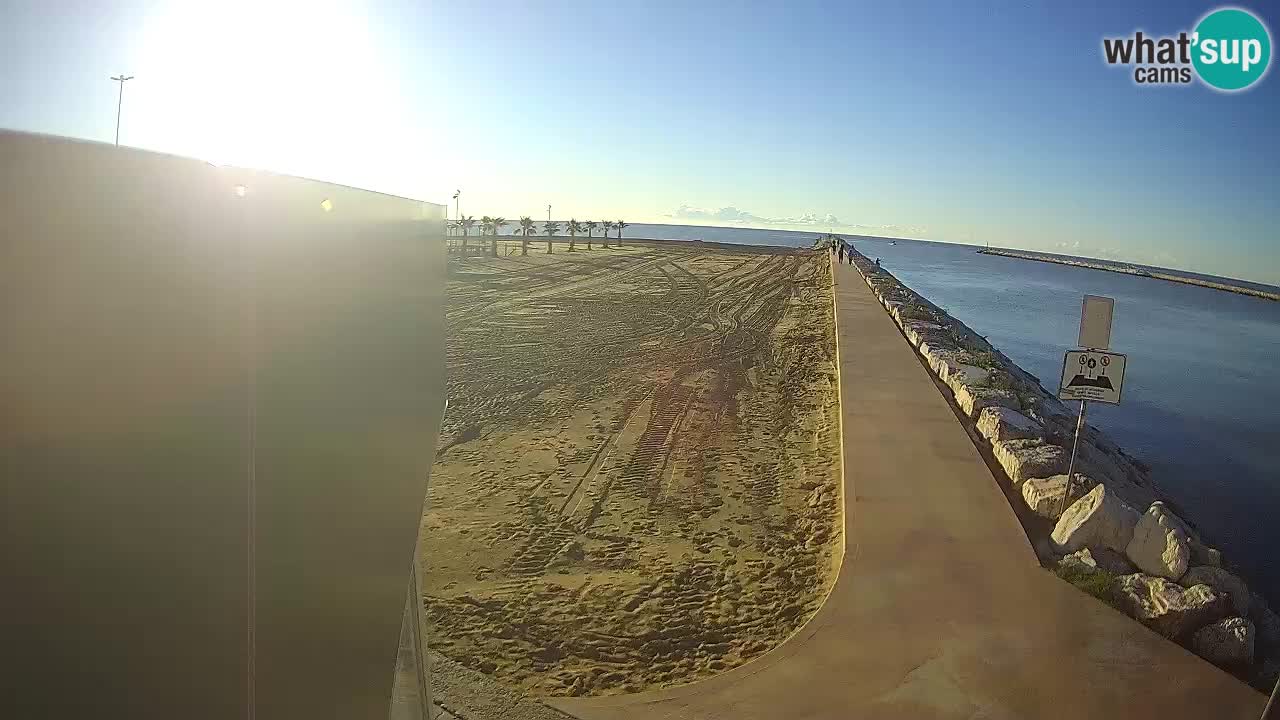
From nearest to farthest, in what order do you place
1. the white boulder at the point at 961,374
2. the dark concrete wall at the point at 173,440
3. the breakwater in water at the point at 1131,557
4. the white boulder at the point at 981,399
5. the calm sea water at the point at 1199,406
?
the dark concrete wall at the point at 173,440
the breakwater in water at the point at 1131,557
the white boulder at the point at 981,399
the calm sea water at the point at 1199,406
the white boulder at the point at 961,374

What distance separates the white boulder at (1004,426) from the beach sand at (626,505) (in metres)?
2.17

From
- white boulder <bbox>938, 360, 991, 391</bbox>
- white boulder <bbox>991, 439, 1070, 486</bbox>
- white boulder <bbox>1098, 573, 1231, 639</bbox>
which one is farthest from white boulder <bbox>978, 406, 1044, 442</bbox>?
white boulder <bbox>1098, 573, 1231, 639</bbox>

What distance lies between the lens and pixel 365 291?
1471mm

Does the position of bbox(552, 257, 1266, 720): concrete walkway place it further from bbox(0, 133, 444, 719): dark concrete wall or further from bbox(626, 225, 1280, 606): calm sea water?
bbox(626, 225, 1280, 606): calm sea water

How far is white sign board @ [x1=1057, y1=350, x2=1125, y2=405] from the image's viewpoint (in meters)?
7.15

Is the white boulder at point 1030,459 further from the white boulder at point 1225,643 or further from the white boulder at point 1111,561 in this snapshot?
the white boulder at point 1225,643

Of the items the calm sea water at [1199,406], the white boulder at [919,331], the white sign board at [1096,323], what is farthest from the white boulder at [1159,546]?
the white boulder at [919,331]

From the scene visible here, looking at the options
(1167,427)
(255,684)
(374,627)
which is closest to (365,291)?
(374,627)

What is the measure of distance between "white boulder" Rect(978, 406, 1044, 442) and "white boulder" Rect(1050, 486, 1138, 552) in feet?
A: 9.31

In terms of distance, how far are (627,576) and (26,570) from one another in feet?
21.5

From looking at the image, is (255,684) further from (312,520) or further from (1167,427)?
(1167,427)

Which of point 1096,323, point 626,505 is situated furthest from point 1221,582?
point 626,505

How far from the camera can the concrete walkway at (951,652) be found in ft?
14.9

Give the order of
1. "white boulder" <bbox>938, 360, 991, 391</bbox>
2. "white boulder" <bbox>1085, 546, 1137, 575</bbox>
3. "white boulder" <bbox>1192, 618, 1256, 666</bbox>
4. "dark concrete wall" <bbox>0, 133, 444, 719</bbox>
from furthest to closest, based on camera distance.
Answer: "white boulder" <bbox>938, 360, 991, 391</bbox> < "white boulder" <bbox>1085, 546, 1137, 575</bbox> < "white boulder" <bbox>1192, 618, 1256, 666</bbox> < "dark concrete wall" <bbox>0, 133, 444, 719</bbox>
